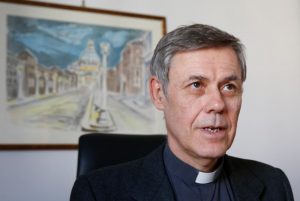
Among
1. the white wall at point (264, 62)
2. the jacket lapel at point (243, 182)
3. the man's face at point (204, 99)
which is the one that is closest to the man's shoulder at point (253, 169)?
the jacket lapel at point (243, 182)

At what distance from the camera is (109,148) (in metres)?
1.43

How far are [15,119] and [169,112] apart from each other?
102 cm

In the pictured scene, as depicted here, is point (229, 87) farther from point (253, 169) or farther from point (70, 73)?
point (70, 73)

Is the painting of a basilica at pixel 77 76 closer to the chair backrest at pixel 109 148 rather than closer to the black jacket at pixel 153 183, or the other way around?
the chair backrest at pixel 109 148

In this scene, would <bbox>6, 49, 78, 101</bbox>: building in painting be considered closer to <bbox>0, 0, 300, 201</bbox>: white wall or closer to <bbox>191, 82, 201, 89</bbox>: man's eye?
<bbox>0, 0, 300, 201</bbox>: white wall

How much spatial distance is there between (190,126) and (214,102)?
0.10 meters

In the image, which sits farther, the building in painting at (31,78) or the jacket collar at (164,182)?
the building in painting at (31,78)

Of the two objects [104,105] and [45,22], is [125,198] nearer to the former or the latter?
[104,105]

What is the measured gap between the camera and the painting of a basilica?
1898mm

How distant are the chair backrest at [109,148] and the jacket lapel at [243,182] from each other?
322mm

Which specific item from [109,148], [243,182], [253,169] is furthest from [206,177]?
[109,148]

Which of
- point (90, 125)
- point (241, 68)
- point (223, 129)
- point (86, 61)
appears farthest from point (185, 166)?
point (86, 61)

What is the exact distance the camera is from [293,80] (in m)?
2.60

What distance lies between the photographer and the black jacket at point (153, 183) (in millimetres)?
1126
